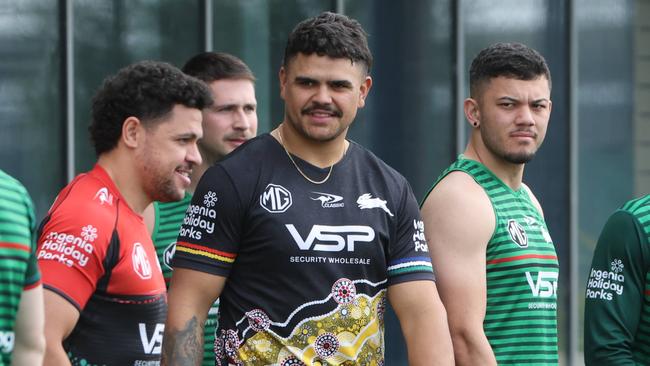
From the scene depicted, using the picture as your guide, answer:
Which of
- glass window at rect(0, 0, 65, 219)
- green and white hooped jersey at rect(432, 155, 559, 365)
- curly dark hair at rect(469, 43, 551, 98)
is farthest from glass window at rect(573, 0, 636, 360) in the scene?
green and white hooped jersey at rect(432, 155, 559, 365)

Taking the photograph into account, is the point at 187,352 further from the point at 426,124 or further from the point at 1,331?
the point at 426,124

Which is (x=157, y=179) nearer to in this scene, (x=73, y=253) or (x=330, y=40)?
(x=73, y=253)

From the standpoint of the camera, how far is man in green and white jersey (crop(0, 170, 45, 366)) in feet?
10.5

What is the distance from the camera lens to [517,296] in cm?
471

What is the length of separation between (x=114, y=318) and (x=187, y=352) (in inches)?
10.6

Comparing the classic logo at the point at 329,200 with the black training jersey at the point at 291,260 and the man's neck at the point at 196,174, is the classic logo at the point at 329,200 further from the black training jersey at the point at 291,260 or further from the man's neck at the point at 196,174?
the man's neck at the point at 196,174

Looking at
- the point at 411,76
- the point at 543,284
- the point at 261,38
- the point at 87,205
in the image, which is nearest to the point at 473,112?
the point at 543,284

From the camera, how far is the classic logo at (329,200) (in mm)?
4309

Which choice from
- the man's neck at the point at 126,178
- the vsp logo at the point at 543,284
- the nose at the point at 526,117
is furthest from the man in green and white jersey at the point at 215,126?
the vsp logo at the point at 543,284

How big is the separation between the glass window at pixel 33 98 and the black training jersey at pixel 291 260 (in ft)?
12.7

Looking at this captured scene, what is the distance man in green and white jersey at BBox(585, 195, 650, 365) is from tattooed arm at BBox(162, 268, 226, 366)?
1310 mm

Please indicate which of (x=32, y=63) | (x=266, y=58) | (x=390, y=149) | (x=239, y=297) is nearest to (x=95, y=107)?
(x=239, y=297)

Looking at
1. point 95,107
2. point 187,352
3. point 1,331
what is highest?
point 95,107

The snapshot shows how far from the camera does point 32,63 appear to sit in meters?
7.96
